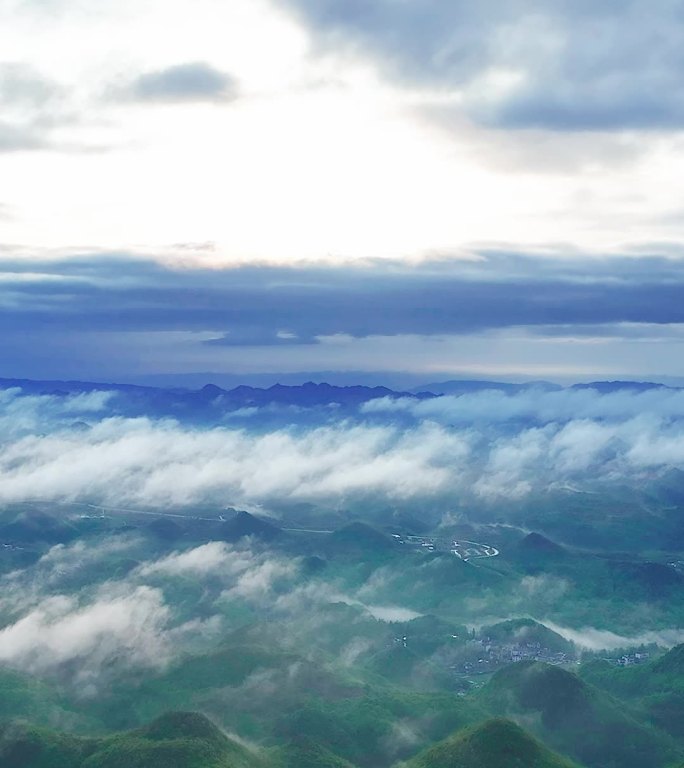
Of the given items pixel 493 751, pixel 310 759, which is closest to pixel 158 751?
pixel 310 759

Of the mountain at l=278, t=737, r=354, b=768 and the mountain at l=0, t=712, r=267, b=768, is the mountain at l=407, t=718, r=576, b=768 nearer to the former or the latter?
the mountain at l=278, t=737, r=354, b=768

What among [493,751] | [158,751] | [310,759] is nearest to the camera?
[158,751]

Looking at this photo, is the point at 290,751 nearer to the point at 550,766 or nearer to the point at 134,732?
the point at 134,732

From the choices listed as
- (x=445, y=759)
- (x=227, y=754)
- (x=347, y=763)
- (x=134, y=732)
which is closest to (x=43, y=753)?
(x=134, y=732)

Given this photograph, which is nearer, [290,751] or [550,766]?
[550,766]

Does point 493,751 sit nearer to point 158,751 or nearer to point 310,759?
point 310,759
